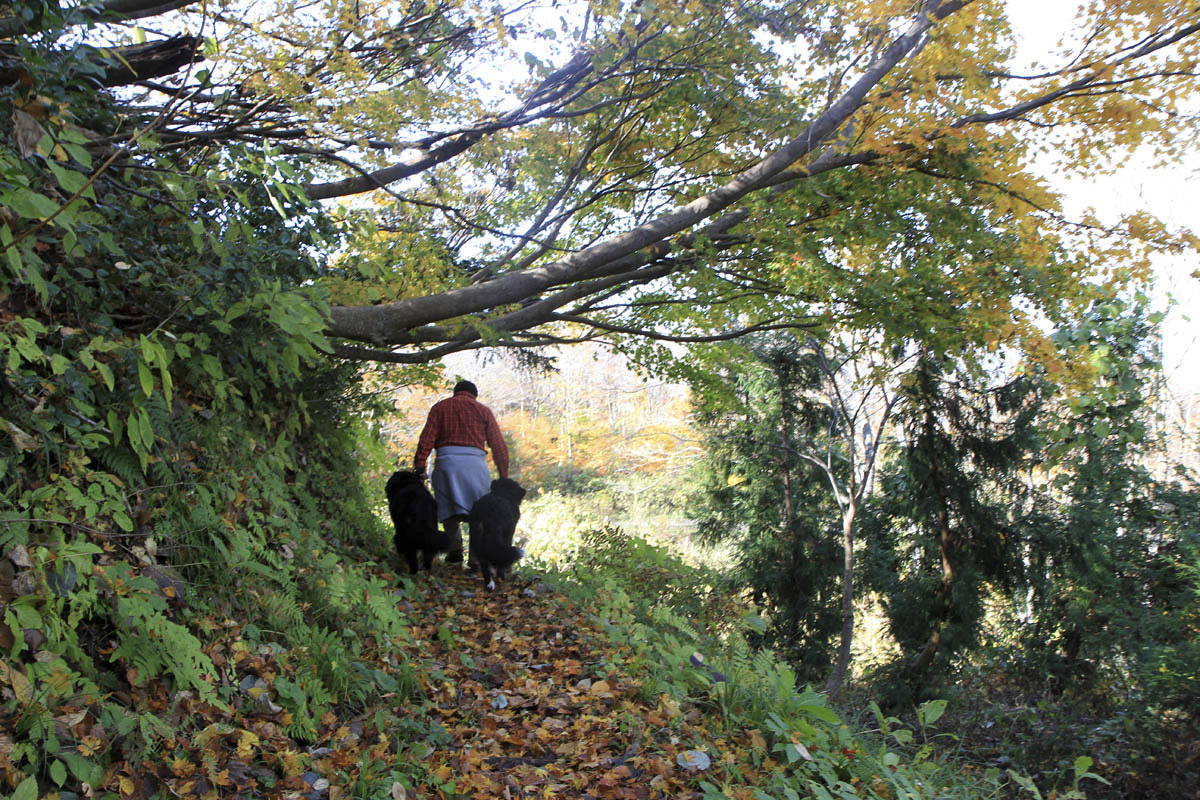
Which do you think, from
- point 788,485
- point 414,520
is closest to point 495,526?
point 414,520

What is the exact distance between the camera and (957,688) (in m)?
14.4

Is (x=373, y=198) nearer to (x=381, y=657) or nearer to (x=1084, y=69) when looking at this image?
(x=381, y=657)

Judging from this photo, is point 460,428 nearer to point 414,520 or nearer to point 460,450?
point 460,450

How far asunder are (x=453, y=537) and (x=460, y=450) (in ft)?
3.41

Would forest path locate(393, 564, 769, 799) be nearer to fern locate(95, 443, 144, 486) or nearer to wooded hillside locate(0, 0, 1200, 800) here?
wooded hillside locate(0, 0, 1200, 800)

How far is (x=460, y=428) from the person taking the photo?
7.85 metres

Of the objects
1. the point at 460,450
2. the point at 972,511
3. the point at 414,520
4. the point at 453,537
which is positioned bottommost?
the point at 972,511

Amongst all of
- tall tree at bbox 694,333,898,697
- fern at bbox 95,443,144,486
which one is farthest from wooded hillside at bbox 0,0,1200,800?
tall tree at bbox 694,333,898,697

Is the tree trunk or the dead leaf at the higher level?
the dead leaf

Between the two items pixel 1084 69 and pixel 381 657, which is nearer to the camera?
pixel 381 657

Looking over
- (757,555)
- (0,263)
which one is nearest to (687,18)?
(0,263)

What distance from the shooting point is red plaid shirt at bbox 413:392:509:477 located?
25.7ft

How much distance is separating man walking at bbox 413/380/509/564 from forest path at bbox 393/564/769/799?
1317mm

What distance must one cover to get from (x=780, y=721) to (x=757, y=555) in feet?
41.8
